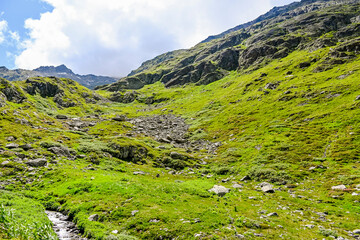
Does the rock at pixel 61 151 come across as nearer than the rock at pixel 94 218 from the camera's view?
No

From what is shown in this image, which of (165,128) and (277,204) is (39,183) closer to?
(277,204)

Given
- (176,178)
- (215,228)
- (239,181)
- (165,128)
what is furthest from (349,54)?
(215,228)

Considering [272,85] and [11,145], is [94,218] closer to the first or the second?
[11,145]

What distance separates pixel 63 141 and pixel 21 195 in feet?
72.9

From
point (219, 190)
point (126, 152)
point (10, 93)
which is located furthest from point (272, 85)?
point (10, 93)

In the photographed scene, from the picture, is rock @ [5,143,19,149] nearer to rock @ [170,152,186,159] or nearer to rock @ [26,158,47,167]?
rock @ [26,158,47,167]

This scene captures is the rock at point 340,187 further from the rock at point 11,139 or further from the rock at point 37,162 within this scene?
the rock at point 11,139

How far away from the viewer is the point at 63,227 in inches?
678

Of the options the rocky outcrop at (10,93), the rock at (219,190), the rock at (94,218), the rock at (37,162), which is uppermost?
the rocky outcrop at (10,93)

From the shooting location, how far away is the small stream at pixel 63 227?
1586 cm

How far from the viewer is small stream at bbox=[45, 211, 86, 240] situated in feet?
52.0

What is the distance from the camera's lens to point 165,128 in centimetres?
8744

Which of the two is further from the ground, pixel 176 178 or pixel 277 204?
pixel 176 178

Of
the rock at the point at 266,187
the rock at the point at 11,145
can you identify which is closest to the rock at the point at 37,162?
the rock at the point at 11,145
